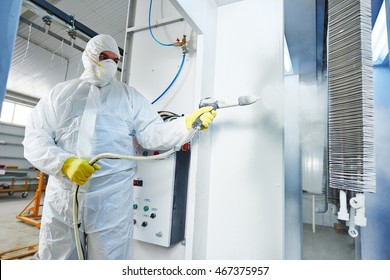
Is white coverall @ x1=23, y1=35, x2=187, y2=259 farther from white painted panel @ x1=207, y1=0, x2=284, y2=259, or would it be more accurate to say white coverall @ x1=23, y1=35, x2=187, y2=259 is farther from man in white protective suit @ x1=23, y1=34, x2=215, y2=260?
white painted panel @ x1=207, y1=0, x2=284, y2=259

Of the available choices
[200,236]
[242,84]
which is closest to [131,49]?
[242,84]

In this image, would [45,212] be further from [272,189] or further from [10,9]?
[272,189]

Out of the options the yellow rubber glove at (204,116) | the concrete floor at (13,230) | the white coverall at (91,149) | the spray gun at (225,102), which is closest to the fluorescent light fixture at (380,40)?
the spray gun at (225,102)

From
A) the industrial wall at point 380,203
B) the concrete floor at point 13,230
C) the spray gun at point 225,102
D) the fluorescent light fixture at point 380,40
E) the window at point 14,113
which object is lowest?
the concrete floor at point 13,230

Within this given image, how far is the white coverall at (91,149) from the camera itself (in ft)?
3.20

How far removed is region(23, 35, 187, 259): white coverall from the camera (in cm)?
98

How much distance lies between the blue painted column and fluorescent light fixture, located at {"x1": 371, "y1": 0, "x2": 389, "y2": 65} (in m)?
1.13

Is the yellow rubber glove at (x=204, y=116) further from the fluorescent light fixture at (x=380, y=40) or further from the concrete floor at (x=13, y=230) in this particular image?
the concrete floor at (x=13, y=230)

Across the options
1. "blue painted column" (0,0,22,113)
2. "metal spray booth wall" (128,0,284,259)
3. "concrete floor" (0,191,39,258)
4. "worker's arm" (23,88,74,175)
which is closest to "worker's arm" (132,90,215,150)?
"metal spray booth wall" (128,0,284,259)

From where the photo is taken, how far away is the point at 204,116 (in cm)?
91

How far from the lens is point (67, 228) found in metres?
1.00

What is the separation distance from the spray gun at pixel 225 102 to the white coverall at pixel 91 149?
0.34ft

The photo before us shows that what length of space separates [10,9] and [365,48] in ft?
2.73

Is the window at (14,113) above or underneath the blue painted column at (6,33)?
above
